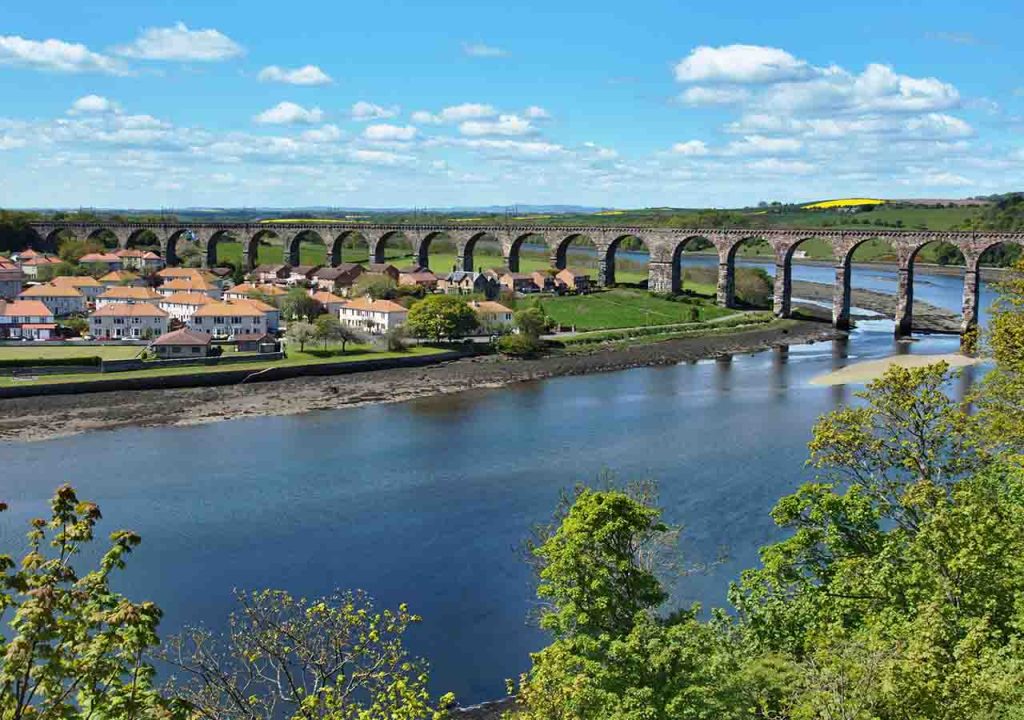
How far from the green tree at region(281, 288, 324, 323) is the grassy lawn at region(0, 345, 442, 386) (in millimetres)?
8487

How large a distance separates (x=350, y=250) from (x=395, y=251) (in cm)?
2041

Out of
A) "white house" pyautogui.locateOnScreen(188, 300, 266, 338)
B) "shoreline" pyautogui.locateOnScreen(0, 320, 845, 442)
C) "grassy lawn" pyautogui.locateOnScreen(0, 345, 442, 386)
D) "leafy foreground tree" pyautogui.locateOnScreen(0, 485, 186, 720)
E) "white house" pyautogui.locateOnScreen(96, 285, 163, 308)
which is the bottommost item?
"shoreline" pyautogui.locateOnScreen(0, 320, 845, 442)

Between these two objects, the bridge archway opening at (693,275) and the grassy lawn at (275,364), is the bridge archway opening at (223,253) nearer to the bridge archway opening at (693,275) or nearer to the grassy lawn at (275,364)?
the bridge archway opening at (693,275)

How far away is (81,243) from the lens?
109 meters

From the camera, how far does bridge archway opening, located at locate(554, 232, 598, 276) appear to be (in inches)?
4053

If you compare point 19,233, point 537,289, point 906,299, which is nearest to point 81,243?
point 19,233

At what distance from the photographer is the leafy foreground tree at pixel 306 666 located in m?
12.4

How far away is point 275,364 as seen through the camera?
5969 cm

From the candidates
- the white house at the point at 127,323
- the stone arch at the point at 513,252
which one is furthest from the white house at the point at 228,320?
the stone arch at the point at 513,252

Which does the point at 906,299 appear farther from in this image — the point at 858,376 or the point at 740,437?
the point at 740,437

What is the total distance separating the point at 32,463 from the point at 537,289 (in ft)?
190

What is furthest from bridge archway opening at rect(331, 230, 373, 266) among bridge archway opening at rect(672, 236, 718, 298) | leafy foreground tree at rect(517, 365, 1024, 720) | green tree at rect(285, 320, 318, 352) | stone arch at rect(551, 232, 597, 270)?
leafy foreground tree at rect(517, 365, 1024, 720)

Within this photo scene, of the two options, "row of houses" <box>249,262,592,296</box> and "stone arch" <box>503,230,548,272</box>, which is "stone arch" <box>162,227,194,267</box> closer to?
"row of houses" <box>249,262,592,296</box>

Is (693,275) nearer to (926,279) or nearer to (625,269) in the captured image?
(625,269)
